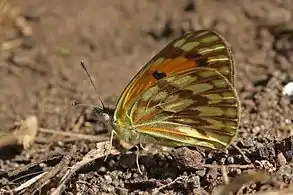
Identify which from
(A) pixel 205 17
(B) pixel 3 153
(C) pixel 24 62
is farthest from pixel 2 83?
(A) pixel 205 17

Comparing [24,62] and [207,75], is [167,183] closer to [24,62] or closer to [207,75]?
[207,75]

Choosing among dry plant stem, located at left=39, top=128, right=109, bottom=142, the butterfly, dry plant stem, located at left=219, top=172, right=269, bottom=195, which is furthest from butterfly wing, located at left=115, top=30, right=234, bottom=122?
dry plant stem, located at left=219, top=172, right=269, bottom=195

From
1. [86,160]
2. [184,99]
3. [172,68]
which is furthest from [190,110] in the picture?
[86,160]

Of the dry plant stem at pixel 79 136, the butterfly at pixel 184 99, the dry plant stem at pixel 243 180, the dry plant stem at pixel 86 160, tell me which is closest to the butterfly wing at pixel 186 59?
the butterfly at pixel 184 99

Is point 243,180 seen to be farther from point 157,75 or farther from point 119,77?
point 119,77

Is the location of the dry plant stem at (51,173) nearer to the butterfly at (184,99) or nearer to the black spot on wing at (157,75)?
the butterfly at (184,99)
